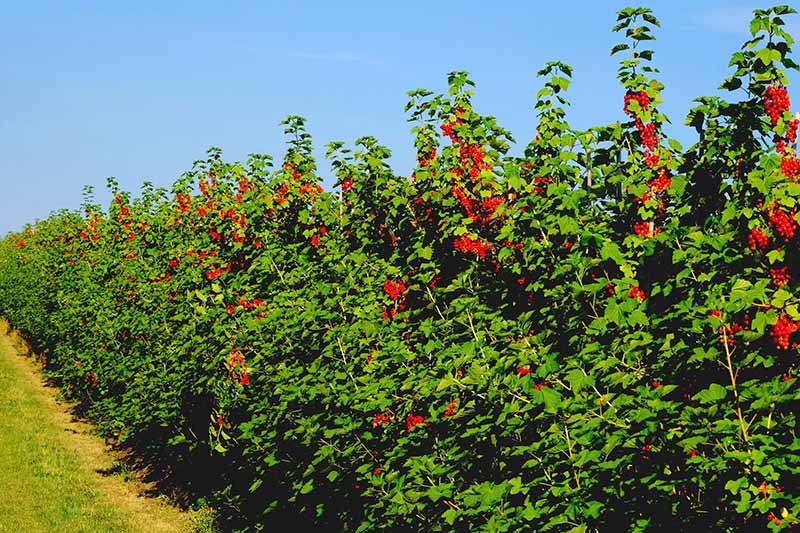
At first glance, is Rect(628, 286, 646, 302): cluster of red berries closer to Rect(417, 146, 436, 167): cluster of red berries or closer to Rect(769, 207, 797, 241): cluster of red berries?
Rect(769, 207, 797, 241): cluster of red berries

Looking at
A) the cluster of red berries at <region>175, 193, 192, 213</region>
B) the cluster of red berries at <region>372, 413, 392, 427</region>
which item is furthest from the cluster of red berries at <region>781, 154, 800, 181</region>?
the cluster of red berries at <region>175, 193, 192, 213</region>

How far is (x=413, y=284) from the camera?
6.25 metres

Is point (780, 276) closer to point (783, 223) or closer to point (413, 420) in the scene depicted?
point (783, 223)

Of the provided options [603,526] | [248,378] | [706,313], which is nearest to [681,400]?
[706,313]

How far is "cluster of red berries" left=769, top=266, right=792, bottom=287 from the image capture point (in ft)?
12.0

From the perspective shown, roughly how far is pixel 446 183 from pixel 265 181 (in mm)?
3757

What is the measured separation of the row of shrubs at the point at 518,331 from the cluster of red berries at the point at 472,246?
0.06 ft

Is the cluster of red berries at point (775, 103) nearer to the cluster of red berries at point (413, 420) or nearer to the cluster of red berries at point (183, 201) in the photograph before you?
the cluster of red berries at point (413, 420)

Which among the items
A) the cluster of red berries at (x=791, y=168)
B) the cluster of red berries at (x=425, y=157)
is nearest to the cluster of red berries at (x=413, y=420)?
the cluster of red berries at (x=425, y=157)

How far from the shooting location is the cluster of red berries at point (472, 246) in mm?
5883

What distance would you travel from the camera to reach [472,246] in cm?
589

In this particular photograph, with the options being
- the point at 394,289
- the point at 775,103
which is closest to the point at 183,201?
the point at 394,289

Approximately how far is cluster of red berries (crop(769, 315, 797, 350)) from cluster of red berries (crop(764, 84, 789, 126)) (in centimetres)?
119

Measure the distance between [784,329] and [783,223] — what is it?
0.50 m
